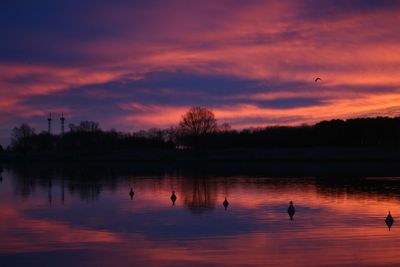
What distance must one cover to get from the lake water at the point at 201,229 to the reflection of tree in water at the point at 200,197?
0.26 feet

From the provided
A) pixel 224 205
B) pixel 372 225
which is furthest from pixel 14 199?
pixel 372 225

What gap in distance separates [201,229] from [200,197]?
674 inches

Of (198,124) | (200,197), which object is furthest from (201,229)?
(198,124)

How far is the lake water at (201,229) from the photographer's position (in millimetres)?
20938

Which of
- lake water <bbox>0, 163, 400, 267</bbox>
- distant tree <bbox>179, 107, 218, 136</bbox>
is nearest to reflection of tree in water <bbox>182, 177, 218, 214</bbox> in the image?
lake water <bbox>0, 163, 400, 267</bbox>

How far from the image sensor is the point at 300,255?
2134 cm

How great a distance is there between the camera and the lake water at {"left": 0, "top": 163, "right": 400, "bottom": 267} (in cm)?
2094

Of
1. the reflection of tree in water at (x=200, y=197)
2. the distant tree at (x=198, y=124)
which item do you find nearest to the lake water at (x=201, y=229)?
the reflection of tree in water at (x=200, y=197)

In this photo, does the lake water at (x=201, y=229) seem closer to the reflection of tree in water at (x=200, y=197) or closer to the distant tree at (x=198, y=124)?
the reflection of tree in water at (x=200, y=197)

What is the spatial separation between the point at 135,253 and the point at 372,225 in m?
13.2

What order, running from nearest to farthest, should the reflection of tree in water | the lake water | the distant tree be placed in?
the lake water, the reflection of tree in water, the distant tree

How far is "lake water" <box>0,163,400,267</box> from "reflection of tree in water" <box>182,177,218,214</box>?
0.26 feet

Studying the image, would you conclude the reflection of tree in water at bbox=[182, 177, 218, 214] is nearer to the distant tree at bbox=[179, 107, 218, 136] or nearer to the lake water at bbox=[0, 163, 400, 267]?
the lake water at bbox=[0, 163, 400, 267]

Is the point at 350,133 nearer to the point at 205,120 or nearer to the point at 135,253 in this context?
the point at 205,120
